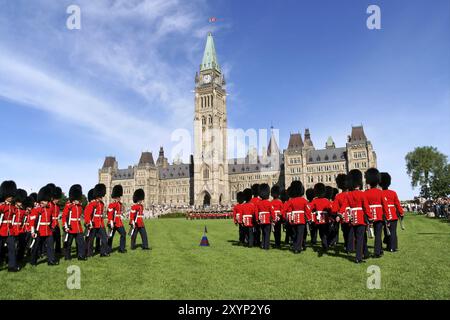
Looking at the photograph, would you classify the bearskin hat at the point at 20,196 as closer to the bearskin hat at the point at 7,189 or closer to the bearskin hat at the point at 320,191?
the bearskin hat at the point at 7,189

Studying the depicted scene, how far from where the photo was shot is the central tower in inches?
4193

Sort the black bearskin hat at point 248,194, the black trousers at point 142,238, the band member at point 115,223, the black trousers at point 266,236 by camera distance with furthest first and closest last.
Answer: the black bearskin hat at point 248,194 < the black trousers at point 142,238 < the black trousers at point 266,236 < the band member at point 115,223

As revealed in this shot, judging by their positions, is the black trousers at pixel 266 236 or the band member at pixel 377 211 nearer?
the band member at pixel 377 211

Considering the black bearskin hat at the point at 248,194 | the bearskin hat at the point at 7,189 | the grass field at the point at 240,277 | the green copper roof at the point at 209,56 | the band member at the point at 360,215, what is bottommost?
the grass field at the point at 240,277

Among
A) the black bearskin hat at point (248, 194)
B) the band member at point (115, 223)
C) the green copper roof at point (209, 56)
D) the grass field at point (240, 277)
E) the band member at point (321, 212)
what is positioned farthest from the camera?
the green copper roof at point (209, 56)

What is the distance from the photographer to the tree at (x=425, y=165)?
80188mm

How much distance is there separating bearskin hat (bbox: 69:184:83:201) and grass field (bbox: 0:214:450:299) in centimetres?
259

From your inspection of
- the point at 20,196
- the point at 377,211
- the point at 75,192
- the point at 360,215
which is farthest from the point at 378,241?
the point at 20,196

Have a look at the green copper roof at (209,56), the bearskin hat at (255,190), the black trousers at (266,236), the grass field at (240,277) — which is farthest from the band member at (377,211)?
the green copper roof at (209,56)

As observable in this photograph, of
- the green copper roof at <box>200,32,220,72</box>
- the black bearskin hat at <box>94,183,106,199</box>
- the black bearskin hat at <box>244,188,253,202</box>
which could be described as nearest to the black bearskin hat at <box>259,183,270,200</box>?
the black bearskin hat at <box>244,188,253,202</box>

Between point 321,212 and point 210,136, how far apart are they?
95039 millimetres

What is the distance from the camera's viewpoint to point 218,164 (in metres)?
107
